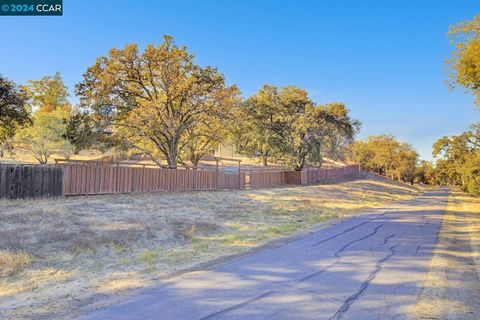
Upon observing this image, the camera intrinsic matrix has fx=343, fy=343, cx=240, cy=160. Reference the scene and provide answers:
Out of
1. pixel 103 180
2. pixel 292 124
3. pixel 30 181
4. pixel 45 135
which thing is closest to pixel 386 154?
pixel 292 124

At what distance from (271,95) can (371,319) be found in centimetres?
3555

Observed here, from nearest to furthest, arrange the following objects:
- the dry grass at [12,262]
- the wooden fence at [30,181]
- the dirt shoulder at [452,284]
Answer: the dirt shoulder at [452,284]
the dry grass at [12,262]
the wooden fence at [30,181]

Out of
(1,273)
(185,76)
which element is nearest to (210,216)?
(1,273)

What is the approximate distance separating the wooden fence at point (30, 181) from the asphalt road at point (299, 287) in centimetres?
1153

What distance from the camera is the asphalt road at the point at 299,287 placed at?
4.88 metres

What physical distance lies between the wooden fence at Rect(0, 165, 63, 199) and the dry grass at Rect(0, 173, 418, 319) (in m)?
1.37

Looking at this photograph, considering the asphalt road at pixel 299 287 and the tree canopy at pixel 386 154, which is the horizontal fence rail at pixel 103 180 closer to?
the asphalt road at pixel 299 287

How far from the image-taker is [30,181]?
15.1 metres

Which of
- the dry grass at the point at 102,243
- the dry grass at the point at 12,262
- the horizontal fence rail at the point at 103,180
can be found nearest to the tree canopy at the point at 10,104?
the horizontal fence rail at the point at 103,180

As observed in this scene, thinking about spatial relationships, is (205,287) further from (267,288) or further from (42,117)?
(42,117)

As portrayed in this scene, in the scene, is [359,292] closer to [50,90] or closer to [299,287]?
[299,287]

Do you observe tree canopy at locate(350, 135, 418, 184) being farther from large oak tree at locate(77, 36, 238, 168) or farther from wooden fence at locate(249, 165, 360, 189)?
large oak tree at locate(77, 36, 238, 168)

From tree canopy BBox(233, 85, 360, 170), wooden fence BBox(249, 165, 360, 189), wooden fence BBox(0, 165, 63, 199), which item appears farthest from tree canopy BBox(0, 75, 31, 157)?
tree canopy BBox(233, 85, 360, 170)

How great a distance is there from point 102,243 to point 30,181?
8090 mm
